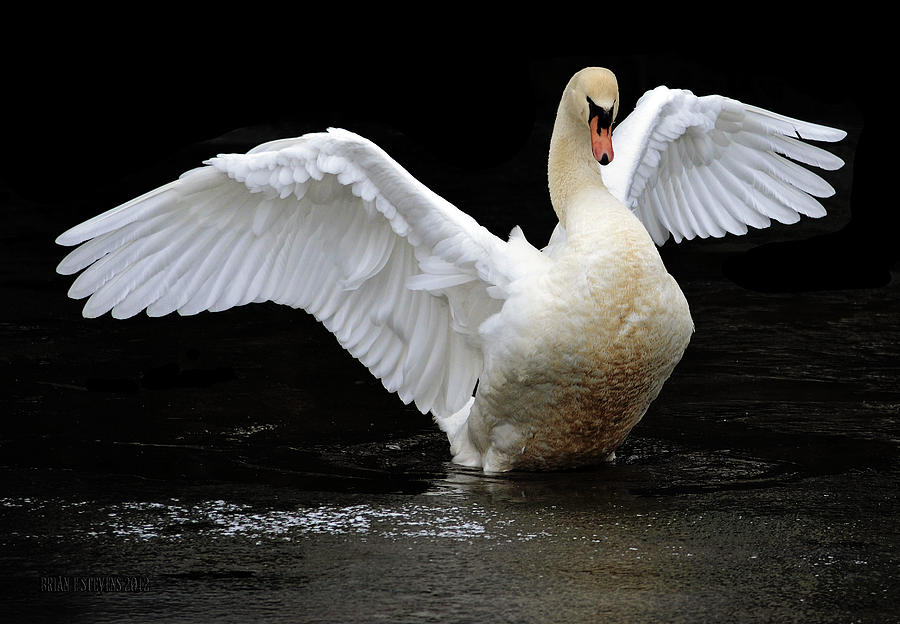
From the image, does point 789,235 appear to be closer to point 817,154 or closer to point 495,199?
point 495,199

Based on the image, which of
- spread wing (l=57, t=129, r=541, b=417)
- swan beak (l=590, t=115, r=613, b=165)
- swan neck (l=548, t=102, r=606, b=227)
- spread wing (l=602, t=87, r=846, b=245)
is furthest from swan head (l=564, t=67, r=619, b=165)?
spread wing (l=602, t=87, r=846, b=245)

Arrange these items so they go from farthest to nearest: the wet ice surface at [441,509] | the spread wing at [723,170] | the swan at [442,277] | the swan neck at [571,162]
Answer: the spread wing at [723,170], the swan neck at [571,162], the swan at [442,277], the wet ice surface at [441,509]

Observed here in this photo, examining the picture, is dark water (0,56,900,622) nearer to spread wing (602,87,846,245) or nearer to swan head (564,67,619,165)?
spread wing (602,87,846,245)

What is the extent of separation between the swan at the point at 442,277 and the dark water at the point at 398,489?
0.32m

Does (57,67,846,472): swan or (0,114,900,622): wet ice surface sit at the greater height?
(57,67,846,472): swan

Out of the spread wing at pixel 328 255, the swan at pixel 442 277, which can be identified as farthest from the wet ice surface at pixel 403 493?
the spread wing at pixel 328 255

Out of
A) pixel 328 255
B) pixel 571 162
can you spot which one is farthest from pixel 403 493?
pixel 571 162

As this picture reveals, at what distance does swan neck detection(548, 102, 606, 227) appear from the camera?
20.4 ft

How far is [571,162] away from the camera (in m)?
6.26

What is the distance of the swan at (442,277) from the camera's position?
5727mm

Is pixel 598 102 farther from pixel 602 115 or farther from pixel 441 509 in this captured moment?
pixel 441 509

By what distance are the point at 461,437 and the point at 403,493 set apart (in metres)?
0.70

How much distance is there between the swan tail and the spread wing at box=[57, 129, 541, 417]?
11 centimetres

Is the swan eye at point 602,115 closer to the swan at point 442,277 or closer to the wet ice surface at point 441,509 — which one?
the swan at point 442,277
